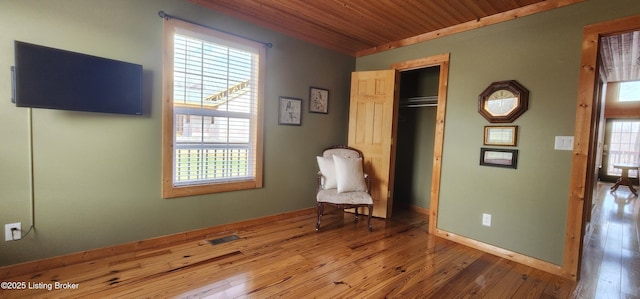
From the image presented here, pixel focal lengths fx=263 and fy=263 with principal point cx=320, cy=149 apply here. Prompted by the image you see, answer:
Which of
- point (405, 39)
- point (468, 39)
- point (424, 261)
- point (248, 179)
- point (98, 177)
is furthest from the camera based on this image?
point (405, 39)

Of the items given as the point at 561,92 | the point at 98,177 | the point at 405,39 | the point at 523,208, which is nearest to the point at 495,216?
the point at 523,208

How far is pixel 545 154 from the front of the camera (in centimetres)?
240

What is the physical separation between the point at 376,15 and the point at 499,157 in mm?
1955

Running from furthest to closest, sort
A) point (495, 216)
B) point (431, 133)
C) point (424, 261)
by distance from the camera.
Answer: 1. point (431, 133)
2. point (495, 216)
3. point (424, 261)

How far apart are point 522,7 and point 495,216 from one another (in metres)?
2.06

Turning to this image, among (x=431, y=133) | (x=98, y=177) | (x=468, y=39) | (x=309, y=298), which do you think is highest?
(x=468, y=39)

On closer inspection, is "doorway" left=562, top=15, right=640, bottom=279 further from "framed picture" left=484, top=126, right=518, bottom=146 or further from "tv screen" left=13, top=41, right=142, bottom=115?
"tv screen" left=13, top=41, right=142, bottom=115

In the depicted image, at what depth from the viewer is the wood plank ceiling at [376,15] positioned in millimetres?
2521

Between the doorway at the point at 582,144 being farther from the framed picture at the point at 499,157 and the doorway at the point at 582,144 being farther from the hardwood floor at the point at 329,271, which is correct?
the framed picture at the point at 499,157

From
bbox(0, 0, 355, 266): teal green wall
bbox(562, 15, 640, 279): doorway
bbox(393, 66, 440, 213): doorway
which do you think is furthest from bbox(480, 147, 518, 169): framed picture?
bbox(0, 0, 355, 266): teal green wall

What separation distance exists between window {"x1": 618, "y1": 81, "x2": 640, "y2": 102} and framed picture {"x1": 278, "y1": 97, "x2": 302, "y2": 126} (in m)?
8.82

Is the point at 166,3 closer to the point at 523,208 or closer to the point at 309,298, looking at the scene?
the point at 309,298

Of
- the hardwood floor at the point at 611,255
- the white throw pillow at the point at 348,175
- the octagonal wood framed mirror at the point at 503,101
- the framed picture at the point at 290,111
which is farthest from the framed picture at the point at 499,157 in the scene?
the framed picture at the point at 290,111

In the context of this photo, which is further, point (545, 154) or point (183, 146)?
point (183, 146)
